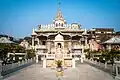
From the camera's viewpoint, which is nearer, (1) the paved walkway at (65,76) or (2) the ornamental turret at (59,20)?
(1) the paved walkway at (65,76)

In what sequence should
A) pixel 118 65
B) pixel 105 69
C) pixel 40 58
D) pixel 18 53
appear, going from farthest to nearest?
pixel 40 58, pixel 18 53, pixel 105 69, pixel 118 65

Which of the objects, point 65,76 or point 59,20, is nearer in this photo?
point 65,76

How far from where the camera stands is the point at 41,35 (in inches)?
1880

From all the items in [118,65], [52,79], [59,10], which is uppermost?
[59,10]

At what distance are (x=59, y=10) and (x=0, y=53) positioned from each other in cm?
3119

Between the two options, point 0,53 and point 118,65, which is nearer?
point 118,65

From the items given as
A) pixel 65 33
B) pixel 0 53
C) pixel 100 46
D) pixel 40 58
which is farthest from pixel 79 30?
pixel 0 53

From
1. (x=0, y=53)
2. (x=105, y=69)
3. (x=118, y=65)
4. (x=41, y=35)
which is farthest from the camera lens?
(x=41, y=35)

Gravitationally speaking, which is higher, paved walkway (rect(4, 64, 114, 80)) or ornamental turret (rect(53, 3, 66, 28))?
ornamental turret (rect(53, 3, 66, 28))

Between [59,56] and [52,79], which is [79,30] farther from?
[52,79]

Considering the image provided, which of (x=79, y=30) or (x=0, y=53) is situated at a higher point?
(x=79, y=30)

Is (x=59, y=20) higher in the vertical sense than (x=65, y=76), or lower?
higher

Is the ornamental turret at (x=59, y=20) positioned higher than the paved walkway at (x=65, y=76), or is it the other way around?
the ornamental turret at (x=59, y=20)

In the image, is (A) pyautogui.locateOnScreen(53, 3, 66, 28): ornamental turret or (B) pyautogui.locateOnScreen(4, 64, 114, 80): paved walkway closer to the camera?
(B) pyautogui.locateOnScreen(4, 64, 114, 80): paved walkway
